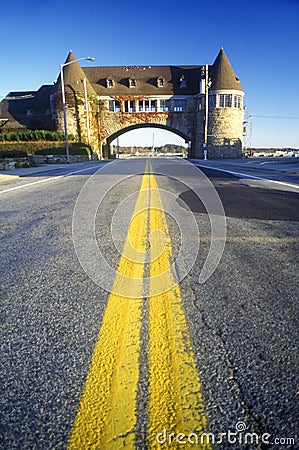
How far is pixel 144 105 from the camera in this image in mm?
47844

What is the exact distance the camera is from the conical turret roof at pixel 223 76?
43.3 m

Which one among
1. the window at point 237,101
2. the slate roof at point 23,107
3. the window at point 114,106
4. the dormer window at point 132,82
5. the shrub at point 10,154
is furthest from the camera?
the slate roof at point 23,107

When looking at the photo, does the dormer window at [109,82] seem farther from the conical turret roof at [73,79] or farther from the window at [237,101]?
the window at [237,101]

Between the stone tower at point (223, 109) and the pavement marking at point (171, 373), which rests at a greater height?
the stone tower at point (223, 109)

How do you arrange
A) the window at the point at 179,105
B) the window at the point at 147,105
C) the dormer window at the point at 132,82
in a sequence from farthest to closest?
the dormer window at the point at 132,82 < the window at the point at 147,105 < the window at the point at 179,105

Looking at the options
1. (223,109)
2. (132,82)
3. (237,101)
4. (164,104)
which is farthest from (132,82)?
(237,101)

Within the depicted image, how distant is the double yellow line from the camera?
109 centimetres

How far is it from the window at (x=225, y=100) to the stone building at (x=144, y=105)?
0.15 meters

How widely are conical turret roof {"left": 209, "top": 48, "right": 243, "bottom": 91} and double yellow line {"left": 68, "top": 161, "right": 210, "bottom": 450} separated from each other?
48.1 m

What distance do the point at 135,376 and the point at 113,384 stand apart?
111 mm

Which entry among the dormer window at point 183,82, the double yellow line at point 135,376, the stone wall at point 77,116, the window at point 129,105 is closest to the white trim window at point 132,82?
the window at point 129,105

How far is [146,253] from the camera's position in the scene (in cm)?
288

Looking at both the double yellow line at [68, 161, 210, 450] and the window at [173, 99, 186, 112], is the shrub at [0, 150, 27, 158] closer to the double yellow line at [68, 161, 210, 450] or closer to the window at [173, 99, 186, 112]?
the double yellow line at [68, 161, 210, 450]

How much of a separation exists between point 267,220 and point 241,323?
3027mm
